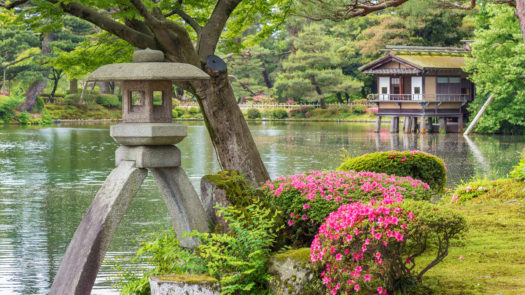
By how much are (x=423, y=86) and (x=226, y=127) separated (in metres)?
31.7

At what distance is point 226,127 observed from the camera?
10445 millimetres

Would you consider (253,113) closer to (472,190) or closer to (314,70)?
(314,70)

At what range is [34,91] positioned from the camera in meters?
51.5

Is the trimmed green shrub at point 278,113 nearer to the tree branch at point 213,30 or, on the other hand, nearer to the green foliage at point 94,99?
the green foliage at point 94,99

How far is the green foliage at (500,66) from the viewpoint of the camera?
32.1m

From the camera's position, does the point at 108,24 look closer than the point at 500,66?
Yes

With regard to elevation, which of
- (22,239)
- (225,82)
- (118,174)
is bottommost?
(22,239)

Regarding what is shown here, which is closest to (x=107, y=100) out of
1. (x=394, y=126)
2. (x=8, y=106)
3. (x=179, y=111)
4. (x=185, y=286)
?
(x=179, y=111)

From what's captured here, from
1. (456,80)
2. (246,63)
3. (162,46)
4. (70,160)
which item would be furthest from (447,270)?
(246,63)

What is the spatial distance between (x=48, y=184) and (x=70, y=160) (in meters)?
6.86

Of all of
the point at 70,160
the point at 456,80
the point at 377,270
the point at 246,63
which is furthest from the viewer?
the point at 246,63

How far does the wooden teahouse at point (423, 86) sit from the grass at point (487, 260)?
3151cm

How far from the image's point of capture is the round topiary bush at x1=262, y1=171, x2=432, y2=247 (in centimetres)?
630

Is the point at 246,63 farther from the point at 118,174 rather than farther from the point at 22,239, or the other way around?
the point at 118,174
